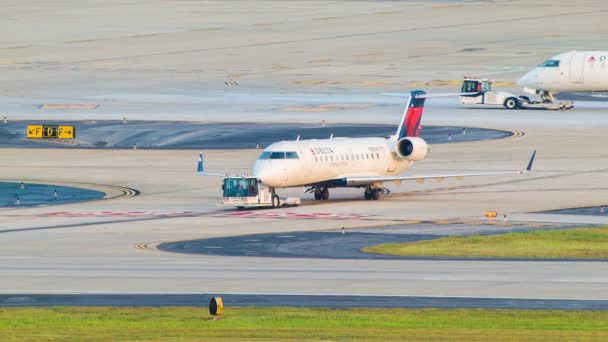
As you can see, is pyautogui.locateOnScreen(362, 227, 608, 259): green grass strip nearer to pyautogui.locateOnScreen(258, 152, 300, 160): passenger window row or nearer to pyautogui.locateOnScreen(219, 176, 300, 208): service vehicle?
pyautogui.locateOnScreen(219, 176, 300, 208): service vehicle

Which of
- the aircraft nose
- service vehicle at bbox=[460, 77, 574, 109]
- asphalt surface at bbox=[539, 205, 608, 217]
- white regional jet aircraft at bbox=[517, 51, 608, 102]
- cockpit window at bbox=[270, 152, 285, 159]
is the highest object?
white regional jet aircraft at bbox=[517, 51, 608, 102]

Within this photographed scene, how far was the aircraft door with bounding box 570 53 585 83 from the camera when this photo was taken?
11769 centimetres

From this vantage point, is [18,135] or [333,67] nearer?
[18,135]

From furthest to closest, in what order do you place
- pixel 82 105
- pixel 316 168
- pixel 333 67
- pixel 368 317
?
1. pixel 333 67
2. pixel 82 105
3. pixel 316 168
4. pixel 368 317

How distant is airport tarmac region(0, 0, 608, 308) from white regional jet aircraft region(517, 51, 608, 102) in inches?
94.7

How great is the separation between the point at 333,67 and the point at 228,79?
12.8m

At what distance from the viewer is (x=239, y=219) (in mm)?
64625

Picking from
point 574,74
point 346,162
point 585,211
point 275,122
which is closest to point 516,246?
point 585,211

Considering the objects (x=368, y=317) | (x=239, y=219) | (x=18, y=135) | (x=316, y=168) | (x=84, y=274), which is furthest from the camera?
(x=18, y=135)

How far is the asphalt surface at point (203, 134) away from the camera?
97.5 m

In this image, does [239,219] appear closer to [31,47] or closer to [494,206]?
[494,206]

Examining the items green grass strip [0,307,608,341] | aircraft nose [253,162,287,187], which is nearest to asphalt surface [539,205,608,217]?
aircraft nose [253,162,287,187]

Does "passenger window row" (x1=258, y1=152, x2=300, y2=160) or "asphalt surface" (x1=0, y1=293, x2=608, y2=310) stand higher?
"passenger window row" (x1=258, y1=152, x2=300, y2=160)

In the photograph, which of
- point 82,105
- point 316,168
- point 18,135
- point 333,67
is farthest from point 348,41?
point 316,168
